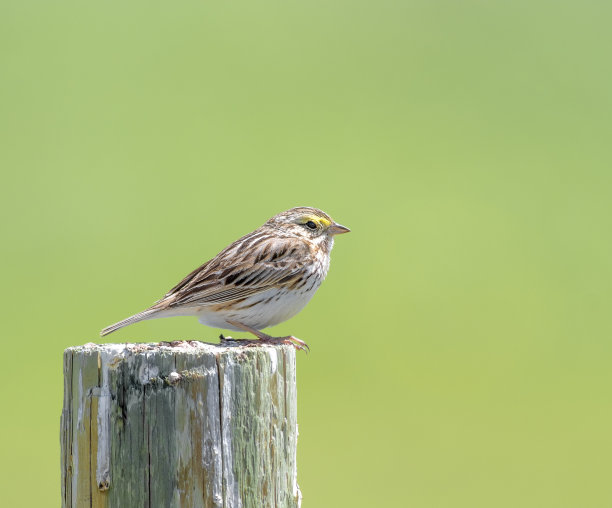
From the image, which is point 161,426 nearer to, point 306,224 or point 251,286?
point 251,286

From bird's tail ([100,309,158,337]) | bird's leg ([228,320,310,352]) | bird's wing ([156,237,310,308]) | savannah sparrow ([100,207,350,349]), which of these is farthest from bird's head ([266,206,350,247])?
bird's tail ([100,309,158,337])

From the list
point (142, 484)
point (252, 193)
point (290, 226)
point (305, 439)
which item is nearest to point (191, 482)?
point (142, 484)

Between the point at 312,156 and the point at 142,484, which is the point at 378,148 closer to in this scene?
the point at 312,156

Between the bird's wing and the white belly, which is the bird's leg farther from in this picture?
the bird's wing

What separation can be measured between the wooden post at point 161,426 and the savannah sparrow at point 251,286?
7.03 ft

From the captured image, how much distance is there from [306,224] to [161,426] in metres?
4.02

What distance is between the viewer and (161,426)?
4090mm

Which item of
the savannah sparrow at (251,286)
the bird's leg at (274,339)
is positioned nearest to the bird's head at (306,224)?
the savannah sparrow at (251,286)

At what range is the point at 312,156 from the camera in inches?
916

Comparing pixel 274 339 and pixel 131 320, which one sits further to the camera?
pixel 131 320

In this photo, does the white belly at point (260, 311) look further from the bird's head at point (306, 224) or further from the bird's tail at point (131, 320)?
the bird's head at point (306, 224)

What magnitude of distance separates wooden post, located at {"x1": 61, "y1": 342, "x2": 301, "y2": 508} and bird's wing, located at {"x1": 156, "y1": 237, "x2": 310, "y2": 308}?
8.10 ft

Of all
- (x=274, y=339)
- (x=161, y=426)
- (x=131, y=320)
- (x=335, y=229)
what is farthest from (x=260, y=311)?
(x=161, y=426)

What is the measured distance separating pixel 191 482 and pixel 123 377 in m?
0.53
